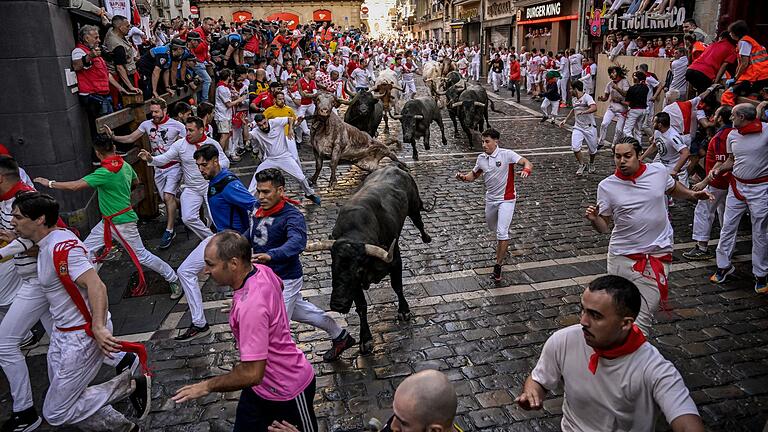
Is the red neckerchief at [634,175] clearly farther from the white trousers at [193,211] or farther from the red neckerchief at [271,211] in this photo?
the white trousers at [193,211]

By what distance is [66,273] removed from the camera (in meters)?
4.01

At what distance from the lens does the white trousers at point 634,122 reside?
13.0 metres

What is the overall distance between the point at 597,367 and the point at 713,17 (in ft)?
55.2

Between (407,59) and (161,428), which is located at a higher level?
(407,59)

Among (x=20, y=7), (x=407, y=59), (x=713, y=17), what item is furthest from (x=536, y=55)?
(x=20, y=7)

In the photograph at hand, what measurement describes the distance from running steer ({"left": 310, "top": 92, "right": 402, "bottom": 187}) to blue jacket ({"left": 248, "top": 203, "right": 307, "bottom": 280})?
293 inches

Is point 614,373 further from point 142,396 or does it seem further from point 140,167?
point 140,167

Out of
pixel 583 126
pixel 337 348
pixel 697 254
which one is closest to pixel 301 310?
pixel 337 348

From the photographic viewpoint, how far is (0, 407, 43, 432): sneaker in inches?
177

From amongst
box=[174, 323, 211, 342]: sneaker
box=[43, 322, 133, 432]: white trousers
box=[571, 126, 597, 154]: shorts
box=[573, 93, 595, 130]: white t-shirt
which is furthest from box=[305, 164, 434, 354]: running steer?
box=[573, 93, 595, 130]: white t-shirt

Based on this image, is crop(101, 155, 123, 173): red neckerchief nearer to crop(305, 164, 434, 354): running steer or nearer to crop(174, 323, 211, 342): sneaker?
Answer: crop(174, 323, 211, 342): sneaker

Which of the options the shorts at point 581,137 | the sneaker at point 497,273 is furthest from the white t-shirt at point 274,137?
the shorts at point 581,137

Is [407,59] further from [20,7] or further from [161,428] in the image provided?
[161,428]

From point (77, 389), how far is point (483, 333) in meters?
3.95
